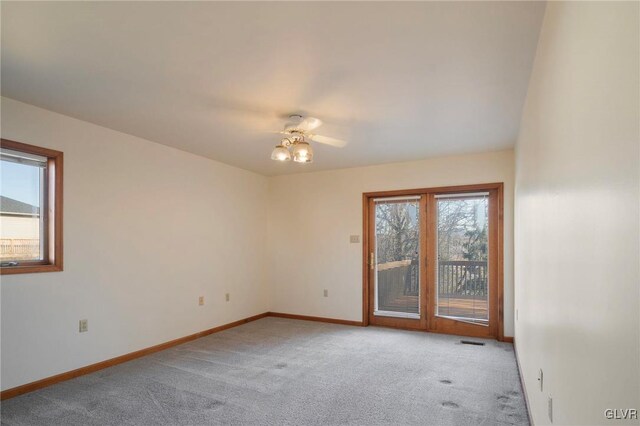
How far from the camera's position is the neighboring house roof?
10.1 ft

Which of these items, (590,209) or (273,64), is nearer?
(590,209)

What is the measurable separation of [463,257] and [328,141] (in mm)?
2436

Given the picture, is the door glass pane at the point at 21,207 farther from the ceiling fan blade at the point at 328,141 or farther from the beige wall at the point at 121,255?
the ceiling fan blade at the point at 328,141

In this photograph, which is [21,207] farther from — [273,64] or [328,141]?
[328,141]

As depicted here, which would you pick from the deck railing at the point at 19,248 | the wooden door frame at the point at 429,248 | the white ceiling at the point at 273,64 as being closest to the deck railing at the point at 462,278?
the wooden door frame at the point at 429,248

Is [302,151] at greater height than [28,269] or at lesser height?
greater

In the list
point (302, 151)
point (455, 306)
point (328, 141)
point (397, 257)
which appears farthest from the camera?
point (397, 257)

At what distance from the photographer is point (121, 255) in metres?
3.93

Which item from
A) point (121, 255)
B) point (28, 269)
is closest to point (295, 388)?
point (121, 255)

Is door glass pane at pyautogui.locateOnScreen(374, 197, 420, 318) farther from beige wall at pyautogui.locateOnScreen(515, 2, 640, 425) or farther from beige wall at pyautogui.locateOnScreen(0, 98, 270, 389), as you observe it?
beige wall at pyautogui.locateOnScreen(515, 2, 640, 425)

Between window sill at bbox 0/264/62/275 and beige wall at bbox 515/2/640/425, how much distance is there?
3798 millimetres

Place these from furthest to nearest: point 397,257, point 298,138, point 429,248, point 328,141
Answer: point 397,257 < point 429,248 < point 328,141 < point 298,138

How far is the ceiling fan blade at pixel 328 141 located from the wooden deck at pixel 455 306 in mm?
2449

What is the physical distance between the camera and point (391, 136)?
403cm
